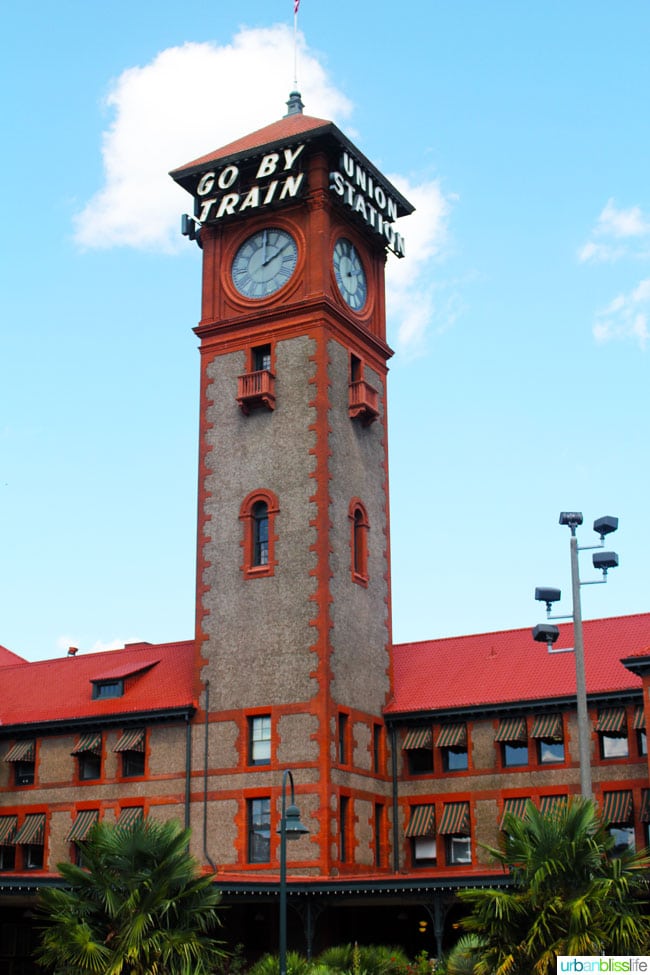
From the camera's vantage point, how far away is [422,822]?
47.8 m

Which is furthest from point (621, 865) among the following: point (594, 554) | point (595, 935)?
point (594, 554)

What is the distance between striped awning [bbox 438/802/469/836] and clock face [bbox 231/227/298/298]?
67.5ft

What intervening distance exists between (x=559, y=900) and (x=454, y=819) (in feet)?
71.1

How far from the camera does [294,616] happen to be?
47.2 metres

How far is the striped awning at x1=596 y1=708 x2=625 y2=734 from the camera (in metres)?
44.5

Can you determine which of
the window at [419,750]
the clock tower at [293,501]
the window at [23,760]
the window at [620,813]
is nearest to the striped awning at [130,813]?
the clock tower at [293,501]

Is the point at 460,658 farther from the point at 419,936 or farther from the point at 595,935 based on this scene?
the point at 595,935

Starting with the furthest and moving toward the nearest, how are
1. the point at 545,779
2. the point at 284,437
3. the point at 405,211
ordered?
the point at 405,211, the point at 284,437, the point at 545,779

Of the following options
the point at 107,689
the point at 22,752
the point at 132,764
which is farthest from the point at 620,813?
the point at 22,752

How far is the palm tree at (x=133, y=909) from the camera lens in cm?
2775

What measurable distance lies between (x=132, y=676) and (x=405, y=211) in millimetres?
22941

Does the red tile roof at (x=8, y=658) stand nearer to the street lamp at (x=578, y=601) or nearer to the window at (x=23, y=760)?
the window at (x=23, y=760)

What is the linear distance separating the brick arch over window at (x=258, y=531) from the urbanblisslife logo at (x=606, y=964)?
26850 millimetres

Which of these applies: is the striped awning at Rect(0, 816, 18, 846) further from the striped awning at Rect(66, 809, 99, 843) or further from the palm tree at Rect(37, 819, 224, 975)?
the palm tree at Rect(37, 819, 224, 975)
